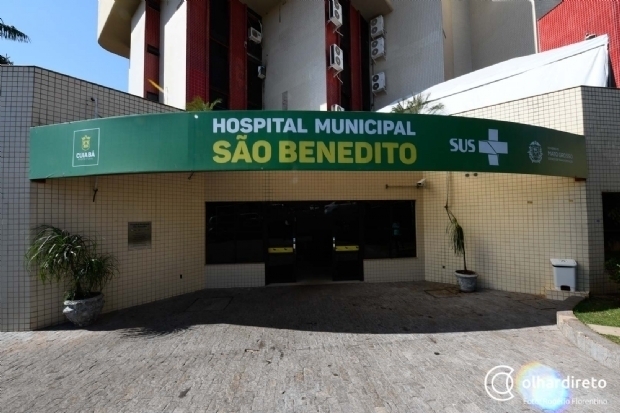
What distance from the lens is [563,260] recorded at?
6691 mm

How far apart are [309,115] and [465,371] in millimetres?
4495

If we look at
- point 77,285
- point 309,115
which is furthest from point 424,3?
point 77,285

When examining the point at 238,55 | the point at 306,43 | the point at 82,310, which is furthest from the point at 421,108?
the point at 82,310

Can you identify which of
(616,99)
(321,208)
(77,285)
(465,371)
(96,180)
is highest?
(616,99)

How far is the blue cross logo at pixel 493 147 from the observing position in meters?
5.53

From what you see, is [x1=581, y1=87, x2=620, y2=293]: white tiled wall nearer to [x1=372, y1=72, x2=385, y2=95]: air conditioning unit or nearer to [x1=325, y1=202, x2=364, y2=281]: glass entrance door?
[x1=325, y1=202, x2=364, y2=281]: glass entrance door

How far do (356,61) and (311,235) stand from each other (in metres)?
16.1

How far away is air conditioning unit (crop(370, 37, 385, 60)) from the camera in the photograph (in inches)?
804

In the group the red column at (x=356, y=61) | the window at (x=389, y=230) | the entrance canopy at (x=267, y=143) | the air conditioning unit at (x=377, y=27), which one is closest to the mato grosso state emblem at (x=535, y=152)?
the entrance canopy at (x=267, y=143)

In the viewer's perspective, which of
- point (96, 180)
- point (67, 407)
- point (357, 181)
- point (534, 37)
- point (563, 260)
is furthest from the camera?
point (534, 37)

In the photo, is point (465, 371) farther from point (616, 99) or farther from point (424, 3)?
point (424, 3)

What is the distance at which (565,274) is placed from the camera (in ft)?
21.8

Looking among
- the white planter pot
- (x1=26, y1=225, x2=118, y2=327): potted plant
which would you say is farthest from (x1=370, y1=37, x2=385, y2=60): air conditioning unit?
(x1=26, y1=225, x2=118, y2=327): potted plant

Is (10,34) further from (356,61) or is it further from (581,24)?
(581,24)
